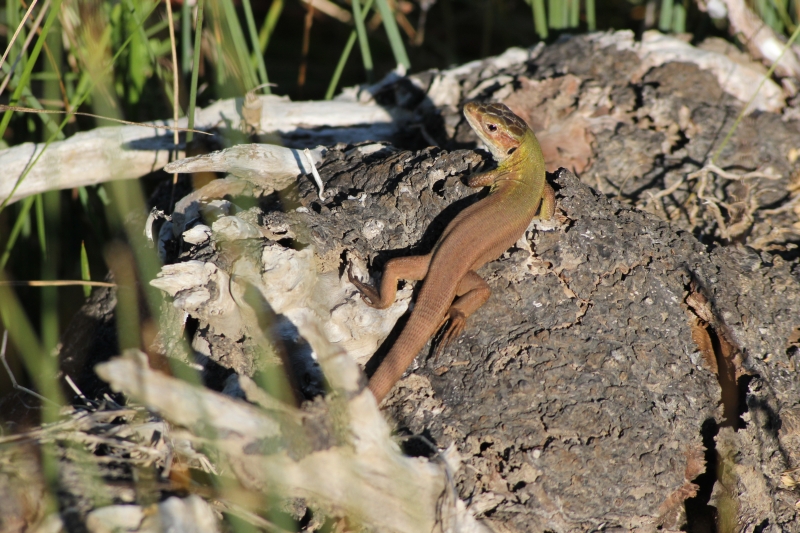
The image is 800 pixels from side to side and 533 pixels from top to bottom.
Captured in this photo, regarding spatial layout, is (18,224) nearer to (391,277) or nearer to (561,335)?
(391,277)

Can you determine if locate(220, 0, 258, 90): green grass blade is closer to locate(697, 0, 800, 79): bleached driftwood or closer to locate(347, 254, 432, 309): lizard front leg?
locate(347, 254, 432, 309): lizard front leg

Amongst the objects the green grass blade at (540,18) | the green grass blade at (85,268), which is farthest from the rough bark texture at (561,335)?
the green grass blade at (540,18)

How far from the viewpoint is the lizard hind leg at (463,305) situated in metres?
2.88

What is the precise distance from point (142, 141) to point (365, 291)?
6.74 feet

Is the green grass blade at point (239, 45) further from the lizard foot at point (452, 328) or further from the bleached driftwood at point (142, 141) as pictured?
the lizard foot at point (452, 328)

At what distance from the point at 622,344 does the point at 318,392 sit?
1455 mm

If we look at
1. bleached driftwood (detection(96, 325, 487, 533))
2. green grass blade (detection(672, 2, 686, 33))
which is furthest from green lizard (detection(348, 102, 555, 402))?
green grass blade (detection(672, 2, 686, 33))

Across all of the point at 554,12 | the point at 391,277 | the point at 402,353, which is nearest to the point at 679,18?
the point at 554,12

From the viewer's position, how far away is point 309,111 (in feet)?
13.8

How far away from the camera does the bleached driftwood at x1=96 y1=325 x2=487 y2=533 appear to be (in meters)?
2.05

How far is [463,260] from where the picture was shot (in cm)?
307

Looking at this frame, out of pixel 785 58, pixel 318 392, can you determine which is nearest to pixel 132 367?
pixel 318 392

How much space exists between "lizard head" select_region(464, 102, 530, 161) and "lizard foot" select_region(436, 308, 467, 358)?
1.15 metres

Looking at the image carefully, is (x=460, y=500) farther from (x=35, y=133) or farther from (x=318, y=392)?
(x=35, y=133)
